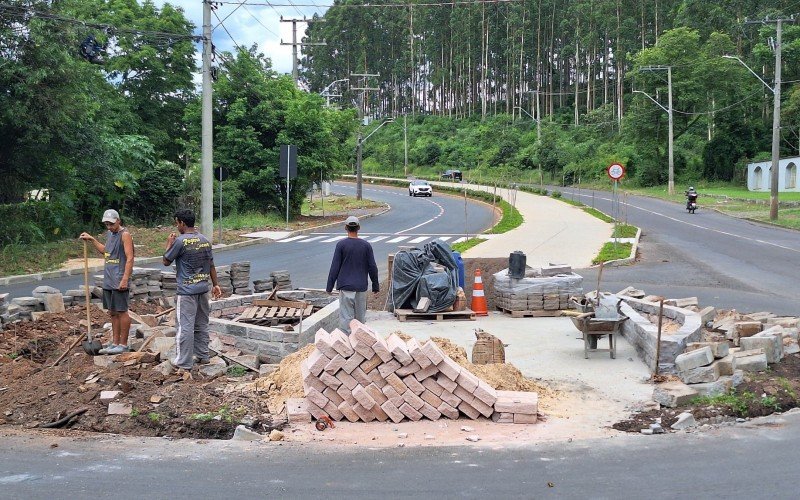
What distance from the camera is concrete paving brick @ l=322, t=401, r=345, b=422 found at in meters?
7.98

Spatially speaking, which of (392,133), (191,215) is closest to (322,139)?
(191,215)

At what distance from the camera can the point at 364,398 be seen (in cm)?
791

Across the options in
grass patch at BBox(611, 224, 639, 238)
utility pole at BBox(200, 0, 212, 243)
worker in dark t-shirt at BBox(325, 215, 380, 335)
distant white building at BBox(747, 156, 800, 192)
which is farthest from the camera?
distant white building at BBox(747, 156, 800, 192)

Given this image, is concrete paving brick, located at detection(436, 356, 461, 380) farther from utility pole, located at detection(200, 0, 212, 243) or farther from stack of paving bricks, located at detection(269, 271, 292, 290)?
utility pole, located at detection(200, 0, 212, 243)

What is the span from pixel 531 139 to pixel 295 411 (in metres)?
87.4

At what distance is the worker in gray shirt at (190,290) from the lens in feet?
30.8

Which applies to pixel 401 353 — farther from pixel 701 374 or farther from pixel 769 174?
pixel 769 174

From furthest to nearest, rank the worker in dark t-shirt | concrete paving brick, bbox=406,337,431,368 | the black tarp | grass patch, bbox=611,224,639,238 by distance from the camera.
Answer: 1. grass patch, bbox=611,224,639,238
2. the black tarp
3. the worker in dark t-shirt
4. concrete paving brick, bbox=406,337,431,368

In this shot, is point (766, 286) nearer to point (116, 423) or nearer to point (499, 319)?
point (499, 319)

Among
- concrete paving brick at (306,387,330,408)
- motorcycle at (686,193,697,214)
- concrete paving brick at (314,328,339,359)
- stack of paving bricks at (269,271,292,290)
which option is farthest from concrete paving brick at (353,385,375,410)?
motorcycle at (686,193,697,214)

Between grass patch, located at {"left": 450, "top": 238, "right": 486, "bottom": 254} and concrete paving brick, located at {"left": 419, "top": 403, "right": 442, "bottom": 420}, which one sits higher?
grass patch, located at {"left": 450, "top": 238, "right": 486, "bottom": 254}

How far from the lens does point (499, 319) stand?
1434 centimetres

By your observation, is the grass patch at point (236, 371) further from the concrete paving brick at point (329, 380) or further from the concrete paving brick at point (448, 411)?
the concrete paving brick at point (448, 411)

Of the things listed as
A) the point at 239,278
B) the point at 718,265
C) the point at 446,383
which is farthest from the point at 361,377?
the point at 718,265
